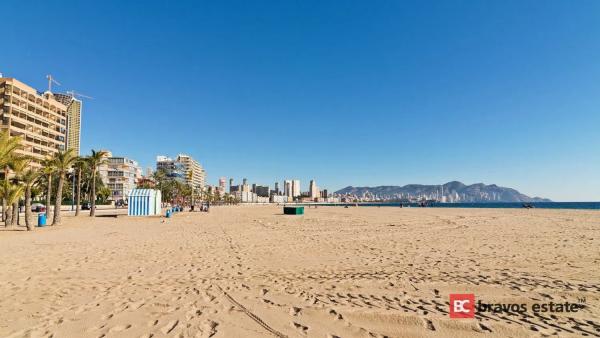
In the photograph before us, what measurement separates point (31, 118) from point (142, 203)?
63.3m

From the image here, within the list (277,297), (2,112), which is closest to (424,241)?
(277,297)

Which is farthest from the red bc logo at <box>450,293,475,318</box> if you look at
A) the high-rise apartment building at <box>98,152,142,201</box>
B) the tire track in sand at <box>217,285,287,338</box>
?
the high-rise apartment building at <box>98,152,142,201</box>

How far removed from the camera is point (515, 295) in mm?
6480

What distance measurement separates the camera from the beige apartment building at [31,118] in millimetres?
69250

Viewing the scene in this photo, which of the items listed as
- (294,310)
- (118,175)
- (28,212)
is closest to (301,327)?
(294,310)

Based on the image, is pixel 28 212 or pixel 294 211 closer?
pixel 28 212

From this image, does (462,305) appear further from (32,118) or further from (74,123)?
(74,123)

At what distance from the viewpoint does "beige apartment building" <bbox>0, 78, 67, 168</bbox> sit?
69250 millimetres

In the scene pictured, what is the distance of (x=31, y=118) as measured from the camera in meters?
76.7

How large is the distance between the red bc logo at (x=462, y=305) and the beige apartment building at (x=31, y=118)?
272 ft

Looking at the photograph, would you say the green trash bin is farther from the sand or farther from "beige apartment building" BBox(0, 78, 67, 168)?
"beige apartment building" BBox(0, 78, 67, 168)

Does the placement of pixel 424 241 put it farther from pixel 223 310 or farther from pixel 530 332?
pixel 223 310

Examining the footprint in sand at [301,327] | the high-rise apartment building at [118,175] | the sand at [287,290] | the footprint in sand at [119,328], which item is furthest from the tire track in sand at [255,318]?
the high-rise apartment building at [118,175]

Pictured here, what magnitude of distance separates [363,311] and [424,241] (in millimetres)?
10875
